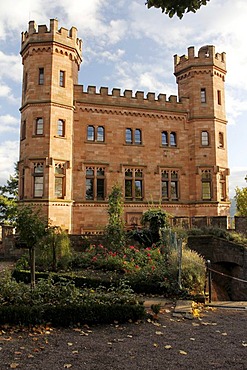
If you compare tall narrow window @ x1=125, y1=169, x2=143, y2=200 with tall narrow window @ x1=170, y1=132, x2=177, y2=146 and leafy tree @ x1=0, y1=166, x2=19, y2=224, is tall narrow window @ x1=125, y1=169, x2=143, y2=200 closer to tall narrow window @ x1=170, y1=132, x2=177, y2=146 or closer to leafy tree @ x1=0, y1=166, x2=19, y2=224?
tall narrow window @ x1=170, y1=132, x2=177, y2=146

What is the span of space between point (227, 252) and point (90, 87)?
15.0 metres

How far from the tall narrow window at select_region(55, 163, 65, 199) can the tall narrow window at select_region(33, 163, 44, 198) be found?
0.92 metres

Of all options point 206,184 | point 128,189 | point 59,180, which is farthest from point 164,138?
point 59,180

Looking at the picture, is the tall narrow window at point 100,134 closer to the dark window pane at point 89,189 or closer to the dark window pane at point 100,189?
the dark window pane at point 100,189

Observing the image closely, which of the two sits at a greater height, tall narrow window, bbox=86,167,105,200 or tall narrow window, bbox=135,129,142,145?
tall narrow window, bbox=135,129,142,145

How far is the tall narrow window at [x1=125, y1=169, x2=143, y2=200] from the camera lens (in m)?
24.3

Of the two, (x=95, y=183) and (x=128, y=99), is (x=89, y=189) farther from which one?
(x=128, y=99)

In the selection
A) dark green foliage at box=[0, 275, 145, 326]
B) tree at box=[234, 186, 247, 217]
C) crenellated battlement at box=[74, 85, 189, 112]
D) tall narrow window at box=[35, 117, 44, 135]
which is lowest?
dark green foliage at box=[0, 275, 145, 326]

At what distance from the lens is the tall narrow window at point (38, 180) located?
21172mm

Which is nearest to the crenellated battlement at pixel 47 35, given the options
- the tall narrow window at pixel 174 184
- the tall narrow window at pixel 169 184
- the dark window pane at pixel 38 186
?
the dark window pane at pixel 38 186

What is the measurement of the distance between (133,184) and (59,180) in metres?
5.57

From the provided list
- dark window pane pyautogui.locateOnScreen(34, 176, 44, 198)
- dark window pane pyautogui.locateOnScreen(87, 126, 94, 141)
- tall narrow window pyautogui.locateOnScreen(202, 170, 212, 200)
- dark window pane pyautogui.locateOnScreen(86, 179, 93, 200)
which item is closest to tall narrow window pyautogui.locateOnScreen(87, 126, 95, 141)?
dark window pane pyautogui.locateOnScreen(87, 126, 94, 141)

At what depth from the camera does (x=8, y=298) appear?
754cm

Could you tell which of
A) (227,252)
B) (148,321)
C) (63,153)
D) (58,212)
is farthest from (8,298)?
(63,153)
